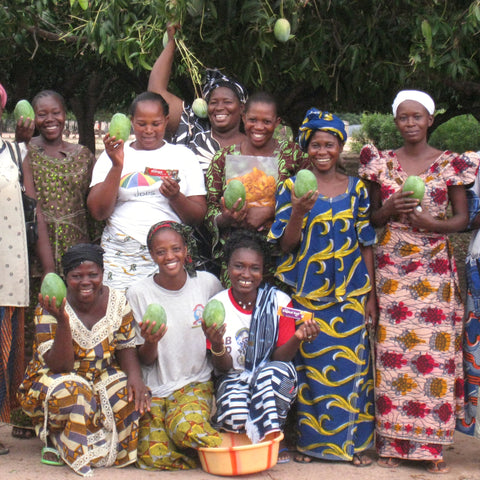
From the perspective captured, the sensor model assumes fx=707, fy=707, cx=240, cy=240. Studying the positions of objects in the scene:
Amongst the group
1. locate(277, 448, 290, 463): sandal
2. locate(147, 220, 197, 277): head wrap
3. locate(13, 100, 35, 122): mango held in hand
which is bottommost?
locate(277, 448, 290, 463): sandal

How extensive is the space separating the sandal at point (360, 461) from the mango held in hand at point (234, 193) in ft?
4.81

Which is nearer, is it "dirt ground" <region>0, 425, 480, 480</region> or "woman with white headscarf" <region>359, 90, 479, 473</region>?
"dirt ground" <region>0, 425, 480, 480</region>

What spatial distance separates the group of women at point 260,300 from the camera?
3559mm

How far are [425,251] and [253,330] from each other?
3.30 feet

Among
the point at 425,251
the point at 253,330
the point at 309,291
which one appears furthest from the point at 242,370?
the point at 425,251

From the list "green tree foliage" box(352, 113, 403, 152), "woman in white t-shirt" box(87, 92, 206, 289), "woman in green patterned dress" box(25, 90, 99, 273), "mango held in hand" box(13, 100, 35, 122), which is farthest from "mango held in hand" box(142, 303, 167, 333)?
"green tree foliage" box(352, 113, 403, 152)

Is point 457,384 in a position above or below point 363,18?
below

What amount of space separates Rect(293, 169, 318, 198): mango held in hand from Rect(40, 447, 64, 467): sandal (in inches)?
69.5

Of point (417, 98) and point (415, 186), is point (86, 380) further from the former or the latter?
point (417, 98)

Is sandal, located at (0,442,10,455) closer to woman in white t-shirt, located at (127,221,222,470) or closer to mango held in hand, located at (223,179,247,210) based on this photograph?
woman in white t-shirt, located at (127,221,222,470)

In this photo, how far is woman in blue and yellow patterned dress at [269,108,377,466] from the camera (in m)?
3.73

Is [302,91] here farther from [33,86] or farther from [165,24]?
[33,86]

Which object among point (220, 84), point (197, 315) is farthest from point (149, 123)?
point (197, 315)

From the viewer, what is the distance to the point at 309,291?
3760mm
